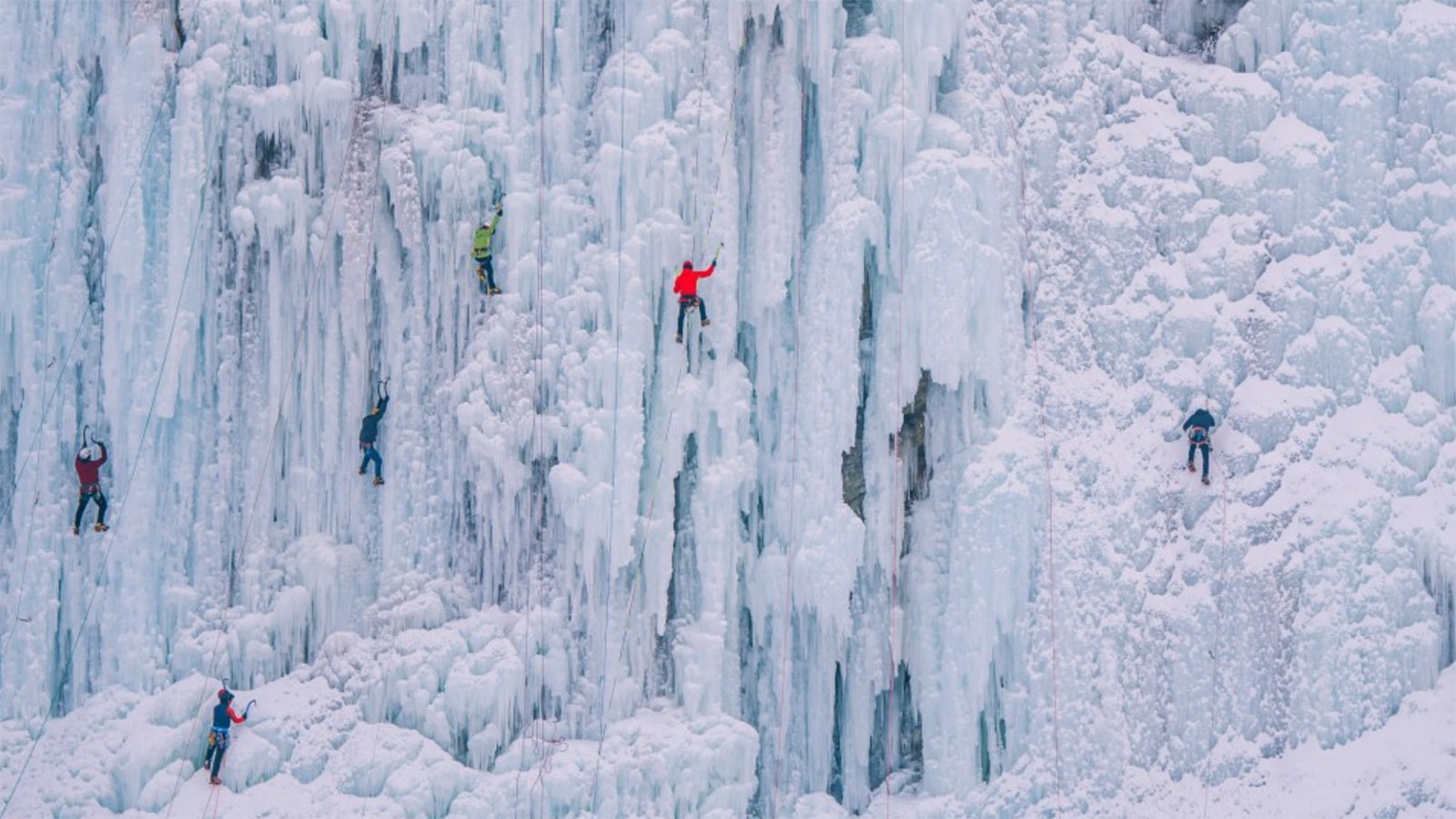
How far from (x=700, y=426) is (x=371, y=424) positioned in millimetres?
2401

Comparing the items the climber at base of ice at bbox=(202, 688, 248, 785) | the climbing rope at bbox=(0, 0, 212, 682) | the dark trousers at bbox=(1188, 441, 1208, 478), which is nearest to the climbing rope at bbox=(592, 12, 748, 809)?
the climber at base of ice at bbox=(202, 688, 248, 785)

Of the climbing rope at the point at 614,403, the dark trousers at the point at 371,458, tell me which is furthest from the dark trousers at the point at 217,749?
the climbing rope at the point at 614,403

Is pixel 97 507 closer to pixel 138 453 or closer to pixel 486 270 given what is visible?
pixel 138 453

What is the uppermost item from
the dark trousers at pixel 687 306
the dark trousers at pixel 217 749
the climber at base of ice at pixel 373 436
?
the dark trousers at pixel 687 306

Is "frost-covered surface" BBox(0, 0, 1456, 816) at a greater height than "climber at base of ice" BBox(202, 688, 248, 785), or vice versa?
"frost-covered surface" BBox(0, 0, 1456, 816)

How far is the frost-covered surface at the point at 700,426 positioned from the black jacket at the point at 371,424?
0.75 ft

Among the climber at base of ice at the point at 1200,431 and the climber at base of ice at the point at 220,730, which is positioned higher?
the climber at base of ice at the point at 1200,431

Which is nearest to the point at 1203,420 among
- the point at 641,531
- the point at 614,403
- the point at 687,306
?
the point at 687,306

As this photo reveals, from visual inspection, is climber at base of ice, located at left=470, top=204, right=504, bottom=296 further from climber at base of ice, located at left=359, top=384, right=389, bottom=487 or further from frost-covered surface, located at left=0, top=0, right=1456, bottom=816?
climber at base of ice, located at left=359, top=384, right=389, bottom=487

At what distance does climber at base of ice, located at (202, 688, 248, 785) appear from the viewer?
1369 cm

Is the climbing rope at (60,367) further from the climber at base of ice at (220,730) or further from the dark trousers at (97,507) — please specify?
the climber at base of ice at (220,730)

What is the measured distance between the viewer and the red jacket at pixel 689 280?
14.0 m

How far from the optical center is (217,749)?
1373 centimetres

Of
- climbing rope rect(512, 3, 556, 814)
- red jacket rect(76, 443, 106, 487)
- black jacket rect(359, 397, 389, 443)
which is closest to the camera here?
red jacket rect(76, 443, 106, 487)
